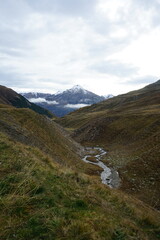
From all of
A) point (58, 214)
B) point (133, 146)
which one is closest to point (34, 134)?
point (133, 146)

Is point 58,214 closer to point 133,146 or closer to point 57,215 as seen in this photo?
point 57,215

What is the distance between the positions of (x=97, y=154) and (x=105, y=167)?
13148 mm

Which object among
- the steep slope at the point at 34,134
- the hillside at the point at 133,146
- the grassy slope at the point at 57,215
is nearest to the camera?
the grassy slope at the point at 57,215

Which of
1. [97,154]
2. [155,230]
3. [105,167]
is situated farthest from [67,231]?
[97,154]

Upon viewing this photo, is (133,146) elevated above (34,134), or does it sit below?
below

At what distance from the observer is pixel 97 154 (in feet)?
180

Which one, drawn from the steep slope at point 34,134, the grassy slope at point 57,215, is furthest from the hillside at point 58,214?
the steep slope at point 34,134

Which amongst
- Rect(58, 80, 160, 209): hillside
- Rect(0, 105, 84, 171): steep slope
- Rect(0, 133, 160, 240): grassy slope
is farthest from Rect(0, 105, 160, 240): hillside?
Rect(0, 105, 84, 171): steep slope

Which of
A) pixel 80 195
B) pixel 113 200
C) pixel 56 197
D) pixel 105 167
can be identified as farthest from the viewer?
pixel 105 167

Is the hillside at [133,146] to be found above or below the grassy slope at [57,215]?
below

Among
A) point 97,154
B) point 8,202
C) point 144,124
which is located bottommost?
point 97,154

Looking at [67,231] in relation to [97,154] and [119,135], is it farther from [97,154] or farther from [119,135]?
[119,135]

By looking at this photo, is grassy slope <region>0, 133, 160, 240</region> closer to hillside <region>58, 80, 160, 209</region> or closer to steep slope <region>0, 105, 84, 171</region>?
hillside <region>58, 80, 160, 209</region>

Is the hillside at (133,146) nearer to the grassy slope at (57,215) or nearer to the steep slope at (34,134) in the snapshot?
the steep slope at (34,134)
